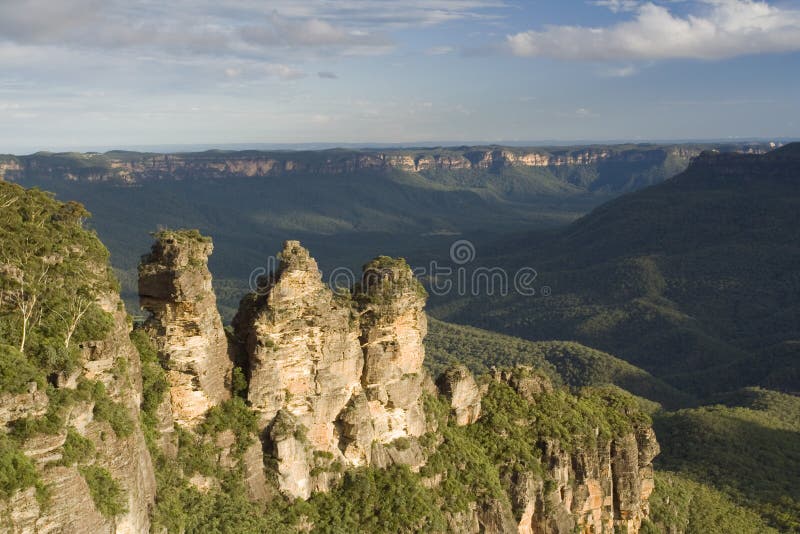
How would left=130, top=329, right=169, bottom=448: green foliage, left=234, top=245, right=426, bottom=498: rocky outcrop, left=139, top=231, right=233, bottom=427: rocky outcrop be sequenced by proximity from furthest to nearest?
left=234, top=245, right=426, bottom=498: rocky outcrop
left=139, top=231, right=233, bottom=427: rocky outcrop
left=130, top=329, right=169, bottom=448: green foliage

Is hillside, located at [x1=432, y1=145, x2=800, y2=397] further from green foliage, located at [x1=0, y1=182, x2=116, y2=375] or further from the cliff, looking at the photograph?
green foliage, located at [x1=0, y1=182, x2=116, y2=375]

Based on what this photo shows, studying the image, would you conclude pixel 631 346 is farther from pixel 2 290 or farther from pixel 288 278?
pixel 2 290

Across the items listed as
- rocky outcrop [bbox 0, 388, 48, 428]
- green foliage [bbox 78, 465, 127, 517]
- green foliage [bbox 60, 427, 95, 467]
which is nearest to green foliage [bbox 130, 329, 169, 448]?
green foliage [bbox 78, 465, 127, 517]

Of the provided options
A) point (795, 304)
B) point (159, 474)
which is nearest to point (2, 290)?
point (159, 474)

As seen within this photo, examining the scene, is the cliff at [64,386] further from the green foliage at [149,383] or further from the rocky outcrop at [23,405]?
the green foliage at [149,383]

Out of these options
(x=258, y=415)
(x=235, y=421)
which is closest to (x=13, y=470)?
(x=235, y=421)

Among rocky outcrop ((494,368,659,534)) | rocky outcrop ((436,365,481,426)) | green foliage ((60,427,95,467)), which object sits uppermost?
green foliage ((60,427,95,467))

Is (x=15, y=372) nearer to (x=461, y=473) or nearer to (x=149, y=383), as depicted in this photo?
(x=149, y=383)
